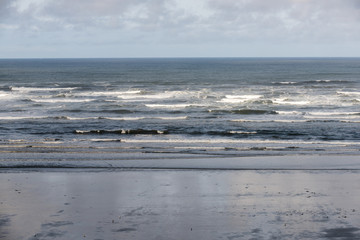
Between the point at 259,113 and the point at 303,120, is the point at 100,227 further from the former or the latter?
the point at 259,113

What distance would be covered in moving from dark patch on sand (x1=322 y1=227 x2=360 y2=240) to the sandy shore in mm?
21

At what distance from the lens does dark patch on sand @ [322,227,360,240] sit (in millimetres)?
10266

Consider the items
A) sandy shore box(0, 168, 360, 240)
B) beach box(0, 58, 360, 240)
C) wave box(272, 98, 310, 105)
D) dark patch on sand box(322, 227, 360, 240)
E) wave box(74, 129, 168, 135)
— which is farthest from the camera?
wave box(272, 98, 310, 105)

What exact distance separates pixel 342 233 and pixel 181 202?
4.20 m

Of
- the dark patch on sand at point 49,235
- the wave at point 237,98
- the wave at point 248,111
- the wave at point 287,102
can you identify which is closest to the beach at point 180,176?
the dark patch on sand at point 49,235

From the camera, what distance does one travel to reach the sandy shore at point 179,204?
10.7m

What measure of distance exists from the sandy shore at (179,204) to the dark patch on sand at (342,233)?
0.8 inches

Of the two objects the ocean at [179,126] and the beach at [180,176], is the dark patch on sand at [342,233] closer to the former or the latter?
the beach at [180,176]

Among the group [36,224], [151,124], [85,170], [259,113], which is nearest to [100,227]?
[36,224]

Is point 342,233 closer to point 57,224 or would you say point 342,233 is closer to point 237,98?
point 57,224

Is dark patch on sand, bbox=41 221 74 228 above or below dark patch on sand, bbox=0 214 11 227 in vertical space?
below

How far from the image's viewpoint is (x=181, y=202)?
12.9m

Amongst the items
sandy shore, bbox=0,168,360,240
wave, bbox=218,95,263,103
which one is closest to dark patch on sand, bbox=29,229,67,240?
sandy shore, bbox=0,168,360,240

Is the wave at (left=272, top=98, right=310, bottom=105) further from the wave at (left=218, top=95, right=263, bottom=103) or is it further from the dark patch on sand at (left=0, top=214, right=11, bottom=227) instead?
the dark patch on sand at (left=0, top=214, right=11, bottom=227)
